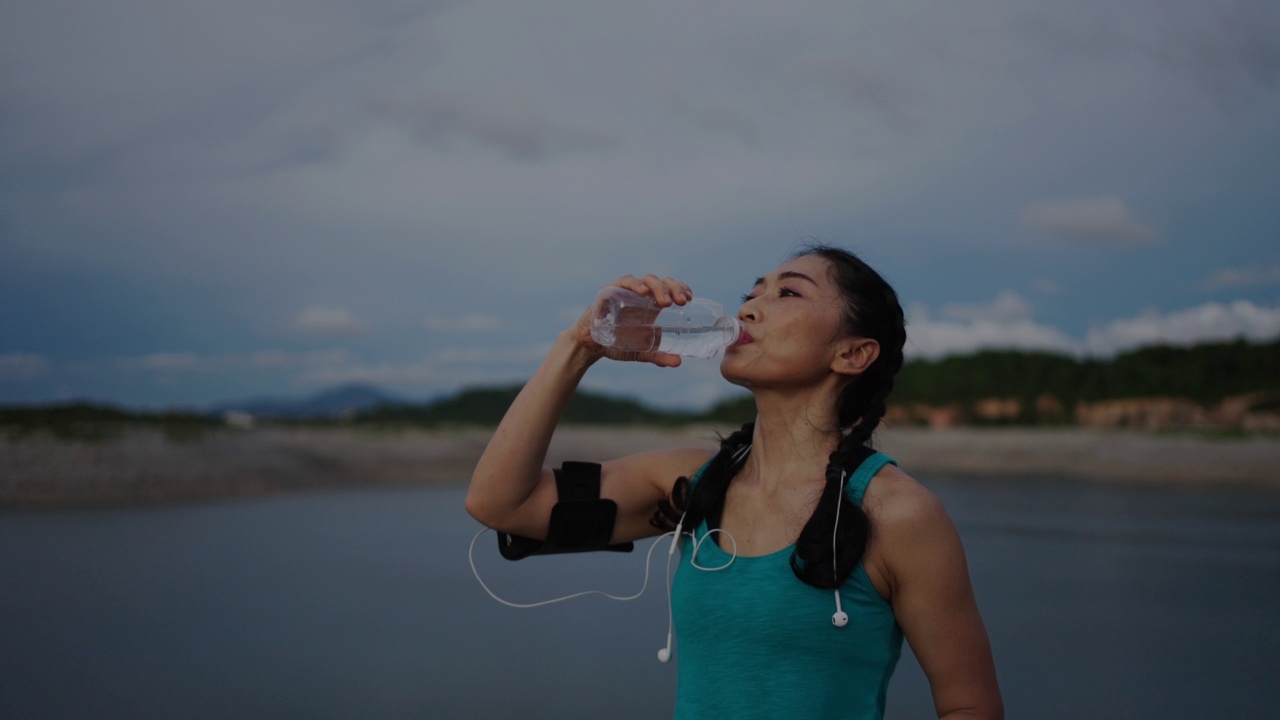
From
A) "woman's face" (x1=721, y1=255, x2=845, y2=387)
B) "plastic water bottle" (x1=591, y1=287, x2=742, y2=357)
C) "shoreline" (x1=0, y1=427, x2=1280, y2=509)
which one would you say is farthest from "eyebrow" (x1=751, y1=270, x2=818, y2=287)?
"shoreline" (x1=0, y1=427, x2=1280, y2=509)

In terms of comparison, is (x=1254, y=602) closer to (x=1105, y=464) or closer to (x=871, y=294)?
(x=871, y=294)

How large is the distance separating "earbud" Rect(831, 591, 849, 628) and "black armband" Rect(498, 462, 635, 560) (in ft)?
1.65

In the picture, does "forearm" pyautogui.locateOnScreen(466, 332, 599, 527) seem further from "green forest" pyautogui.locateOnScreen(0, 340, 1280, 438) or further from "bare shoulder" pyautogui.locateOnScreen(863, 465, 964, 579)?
"green forest" pyautogui.locateOnScreen(0, 340, 1280, 438)

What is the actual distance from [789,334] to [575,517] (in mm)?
548

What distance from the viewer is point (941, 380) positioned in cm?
2509

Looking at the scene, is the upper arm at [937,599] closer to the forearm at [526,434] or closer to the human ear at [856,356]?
the human ear at [856,356]

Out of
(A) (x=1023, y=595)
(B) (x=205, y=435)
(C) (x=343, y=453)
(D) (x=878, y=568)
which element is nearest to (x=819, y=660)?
(D) (x=878, y=568)

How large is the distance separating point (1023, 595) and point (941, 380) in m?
18.2

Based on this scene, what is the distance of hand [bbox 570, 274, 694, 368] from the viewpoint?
171 centimetres

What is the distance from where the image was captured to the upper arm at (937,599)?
62.8 inches

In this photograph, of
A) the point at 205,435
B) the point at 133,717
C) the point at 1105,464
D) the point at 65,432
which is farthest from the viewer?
the point at 1105,464

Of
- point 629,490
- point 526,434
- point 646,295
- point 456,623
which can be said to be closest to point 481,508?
point 526,434

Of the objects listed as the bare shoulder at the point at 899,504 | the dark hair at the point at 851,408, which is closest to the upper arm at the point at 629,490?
the dark hair at the point at 851,408

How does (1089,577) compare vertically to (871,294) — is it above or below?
below
